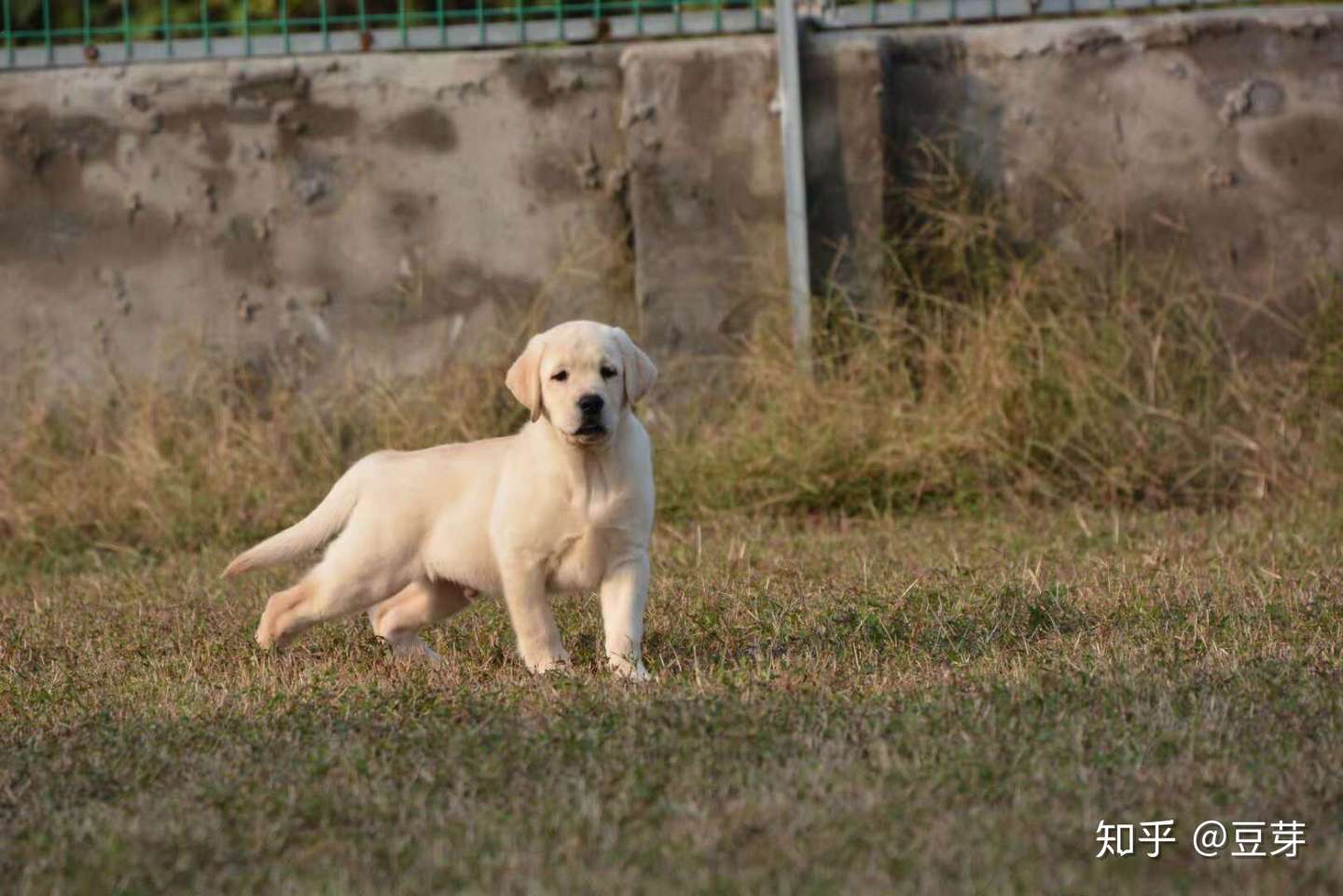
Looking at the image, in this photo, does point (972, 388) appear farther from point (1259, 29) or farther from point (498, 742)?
point (498, 742)

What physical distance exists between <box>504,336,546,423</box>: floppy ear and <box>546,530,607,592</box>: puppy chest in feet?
1.12

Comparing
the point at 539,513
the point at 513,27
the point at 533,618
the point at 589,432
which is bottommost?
the point at 533,618

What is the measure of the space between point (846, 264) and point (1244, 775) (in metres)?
4.91

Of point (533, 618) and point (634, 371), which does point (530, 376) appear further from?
point (533, 618)

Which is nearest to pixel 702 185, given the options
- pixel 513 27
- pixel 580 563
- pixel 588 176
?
pixel 588 176

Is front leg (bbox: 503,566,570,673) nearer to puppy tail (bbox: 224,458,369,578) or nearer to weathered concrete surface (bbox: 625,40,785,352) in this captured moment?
puppy tail (bbox: 224,458,369,578)

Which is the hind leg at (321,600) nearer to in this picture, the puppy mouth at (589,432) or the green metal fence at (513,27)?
the puppy mouth at (589,432)

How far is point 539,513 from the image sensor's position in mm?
4367

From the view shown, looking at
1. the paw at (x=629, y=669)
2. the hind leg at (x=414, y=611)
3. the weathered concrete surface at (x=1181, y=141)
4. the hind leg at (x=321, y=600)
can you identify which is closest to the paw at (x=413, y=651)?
the hind leg at (x=414, y=611)

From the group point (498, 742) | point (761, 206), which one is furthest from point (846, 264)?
point (498, 742)

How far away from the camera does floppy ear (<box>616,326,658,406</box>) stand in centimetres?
443

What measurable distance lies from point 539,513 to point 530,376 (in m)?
0.34

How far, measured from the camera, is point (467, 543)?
455 cm

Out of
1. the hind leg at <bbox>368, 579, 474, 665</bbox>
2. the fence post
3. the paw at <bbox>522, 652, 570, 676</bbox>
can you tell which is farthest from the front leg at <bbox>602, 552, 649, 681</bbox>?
the fence post
